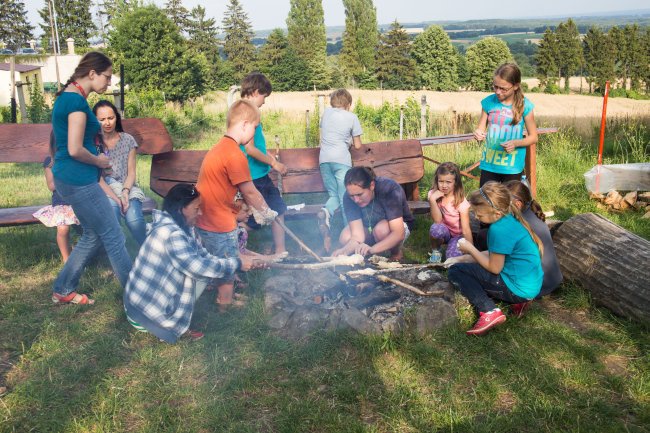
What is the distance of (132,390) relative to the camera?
10.2 ft

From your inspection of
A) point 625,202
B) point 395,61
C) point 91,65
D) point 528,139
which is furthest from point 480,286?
point 395,61

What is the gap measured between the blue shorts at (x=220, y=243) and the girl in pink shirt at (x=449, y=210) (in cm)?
174

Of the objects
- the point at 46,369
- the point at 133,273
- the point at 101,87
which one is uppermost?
the point at 101,87

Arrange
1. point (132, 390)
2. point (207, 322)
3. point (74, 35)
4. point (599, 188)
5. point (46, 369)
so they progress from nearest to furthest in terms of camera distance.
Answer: point (132, 390) → point (46, 369) → point (207, 322) → point (599, 188) → point (74, 35)

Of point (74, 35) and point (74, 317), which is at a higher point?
point (74, 35)

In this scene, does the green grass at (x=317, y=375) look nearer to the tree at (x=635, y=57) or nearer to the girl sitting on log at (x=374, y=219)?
the girl sitting on log at (x=374, y=219)

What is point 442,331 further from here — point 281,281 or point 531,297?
point 281,281

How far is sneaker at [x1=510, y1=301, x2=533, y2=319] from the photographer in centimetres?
379

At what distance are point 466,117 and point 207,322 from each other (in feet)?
41.2

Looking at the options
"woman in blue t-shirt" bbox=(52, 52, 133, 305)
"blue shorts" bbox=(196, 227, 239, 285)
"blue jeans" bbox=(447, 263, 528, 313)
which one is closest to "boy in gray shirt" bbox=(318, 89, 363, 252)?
"blue shorts" bbox=(196, 227, 239, 285)

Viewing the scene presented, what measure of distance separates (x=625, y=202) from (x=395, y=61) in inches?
2480

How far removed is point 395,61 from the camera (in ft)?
217

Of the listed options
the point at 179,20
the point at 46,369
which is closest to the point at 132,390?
the point at 46,369

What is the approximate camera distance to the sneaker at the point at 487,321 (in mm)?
3562
